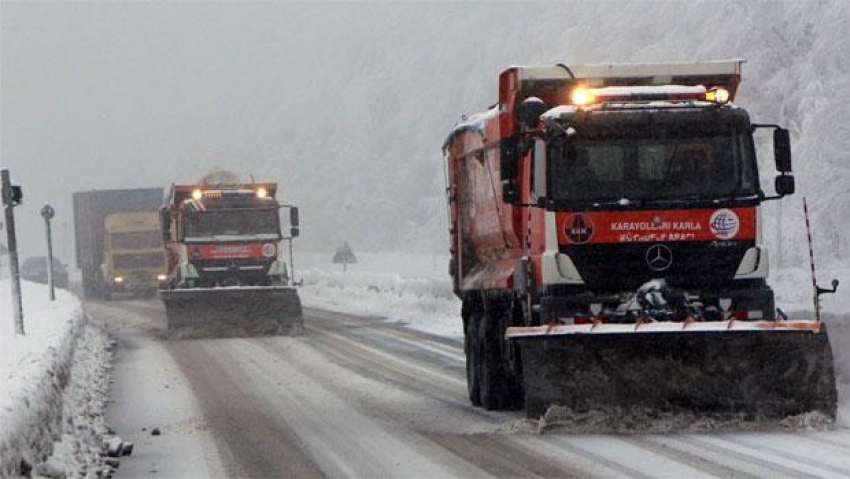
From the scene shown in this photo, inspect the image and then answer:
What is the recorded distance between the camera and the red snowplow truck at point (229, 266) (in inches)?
1067

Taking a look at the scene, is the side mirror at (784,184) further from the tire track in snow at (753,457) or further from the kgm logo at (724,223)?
the tire track in snow at (753,457)

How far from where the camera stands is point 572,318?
12.1 m

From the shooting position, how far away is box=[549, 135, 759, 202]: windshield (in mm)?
12297

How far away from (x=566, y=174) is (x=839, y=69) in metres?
22.6

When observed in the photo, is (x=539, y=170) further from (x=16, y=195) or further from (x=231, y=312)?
(x=231, y=312)

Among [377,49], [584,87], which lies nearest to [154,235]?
[584,87]

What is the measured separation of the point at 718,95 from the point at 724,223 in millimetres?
1074

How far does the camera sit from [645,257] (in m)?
12.2

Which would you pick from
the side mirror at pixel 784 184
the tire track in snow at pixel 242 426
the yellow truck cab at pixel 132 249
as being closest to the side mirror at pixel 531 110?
the side mirror at pixel 784 184

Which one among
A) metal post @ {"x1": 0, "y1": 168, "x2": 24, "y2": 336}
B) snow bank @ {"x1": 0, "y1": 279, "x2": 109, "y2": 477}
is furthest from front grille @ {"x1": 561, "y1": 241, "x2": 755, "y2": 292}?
metal post @ {"x1": 0, "y1": 168, "x2": 24, "y2": 336}

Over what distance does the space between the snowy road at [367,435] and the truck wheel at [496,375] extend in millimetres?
208

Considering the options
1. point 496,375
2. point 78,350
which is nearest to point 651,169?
point 496,375

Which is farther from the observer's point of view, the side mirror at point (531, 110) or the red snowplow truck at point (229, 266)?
the red snowplow truck at point (229, 266)

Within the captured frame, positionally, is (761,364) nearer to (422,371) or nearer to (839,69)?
(422,371)
